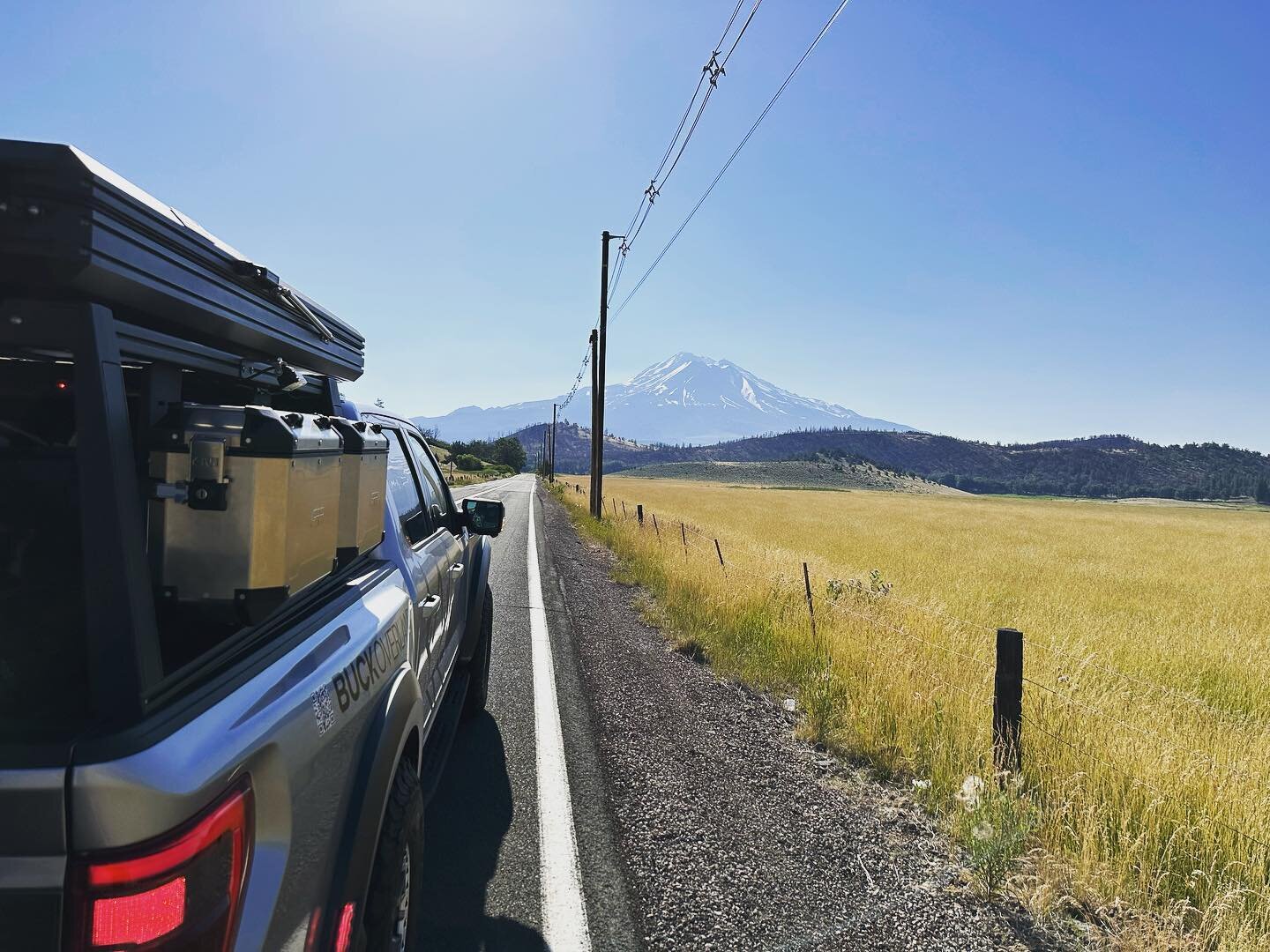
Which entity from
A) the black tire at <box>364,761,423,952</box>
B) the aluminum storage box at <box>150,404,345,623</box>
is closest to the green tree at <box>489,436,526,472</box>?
the black tire at <box>364,761,423,952</box>

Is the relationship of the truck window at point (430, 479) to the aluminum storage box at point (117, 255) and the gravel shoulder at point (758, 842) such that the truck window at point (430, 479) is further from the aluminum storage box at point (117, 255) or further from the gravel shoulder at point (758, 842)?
the aluminum storage box at point (117, 255)

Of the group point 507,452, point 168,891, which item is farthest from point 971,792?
point 507,452

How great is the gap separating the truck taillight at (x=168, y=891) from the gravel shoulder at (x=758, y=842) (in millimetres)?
1943

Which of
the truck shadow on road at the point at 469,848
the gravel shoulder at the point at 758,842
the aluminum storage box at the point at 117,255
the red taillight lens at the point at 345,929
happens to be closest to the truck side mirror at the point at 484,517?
the truck shadow on road at the point at 469,848

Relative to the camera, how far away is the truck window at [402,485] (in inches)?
131

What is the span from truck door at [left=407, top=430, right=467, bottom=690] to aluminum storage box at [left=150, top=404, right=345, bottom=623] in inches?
69.3

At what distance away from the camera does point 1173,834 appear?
3121 millimetres

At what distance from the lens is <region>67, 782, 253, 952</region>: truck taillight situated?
111 centimetres

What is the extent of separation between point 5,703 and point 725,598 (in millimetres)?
7312

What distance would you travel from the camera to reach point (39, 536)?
180cm

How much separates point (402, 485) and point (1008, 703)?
353 cm

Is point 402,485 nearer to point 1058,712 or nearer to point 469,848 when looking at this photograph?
point 469,848

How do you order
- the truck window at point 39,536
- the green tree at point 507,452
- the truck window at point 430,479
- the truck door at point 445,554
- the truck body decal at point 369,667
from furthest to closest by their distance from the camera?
1. the green tree at point 507,452
2. the truck window at point 430,479
3. the truck door at point 445,554
4. the truck body decal at point 369,667
5. the truck window at point 39,536

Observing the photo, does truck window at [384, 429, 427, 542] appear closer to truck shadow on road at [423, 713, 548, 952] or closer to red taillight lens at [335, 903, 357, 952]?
truck shadow on road at [423, 713, 548, 952]
